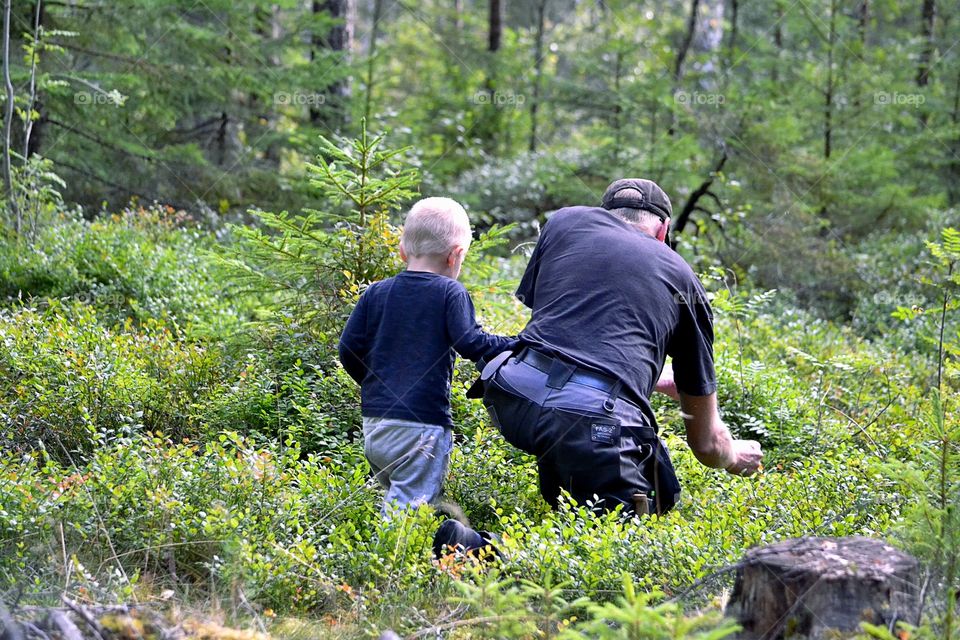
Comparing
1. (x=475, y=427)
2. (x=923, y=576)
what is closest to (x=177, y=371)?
(x=475, y=427)

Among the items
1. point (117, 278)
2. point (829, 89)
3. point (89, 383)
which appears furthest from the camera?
point (829, 89)

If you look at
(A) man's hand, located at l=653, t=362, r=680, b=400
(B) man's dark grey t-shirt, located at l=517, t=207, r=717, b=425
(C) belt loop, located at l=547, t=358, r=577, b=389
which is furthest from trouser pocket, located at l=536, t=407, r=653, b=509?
(A) man's hand, located at l=653, t=362, r=680, b=400

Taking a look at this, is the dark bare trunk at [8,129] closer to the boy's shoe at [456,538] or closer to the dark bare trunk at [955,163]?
the boy's shoe at [456,538]

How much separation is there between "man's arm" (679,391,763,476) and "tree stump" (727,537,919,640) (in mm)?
1384

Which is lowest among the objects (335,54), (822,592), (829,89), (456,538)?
(456,538)

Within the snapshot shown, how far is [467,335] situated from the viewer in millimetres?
4121

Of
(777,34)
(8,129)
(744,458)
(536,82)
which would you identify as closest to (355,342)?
(744,458)

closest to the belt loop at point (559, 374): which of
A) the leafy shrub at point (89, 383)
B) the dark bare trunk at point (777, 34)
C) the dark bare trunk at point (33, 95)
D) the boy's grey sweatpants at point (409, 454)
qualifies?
the boy's grey sweatpants at point (409, 454)

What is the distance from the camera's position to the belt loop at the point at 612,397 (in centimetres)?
404

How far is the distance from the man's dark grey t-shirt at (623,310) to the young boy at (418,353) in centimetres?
29

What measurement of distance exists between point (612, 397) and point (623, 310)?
0.40 metres

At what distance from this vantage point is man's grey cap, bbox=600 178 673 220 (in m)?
4.64

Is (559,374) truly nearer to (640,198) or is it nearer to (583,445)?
(583,445)

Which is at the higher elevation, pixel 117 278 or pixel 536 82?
pixel 536 82
